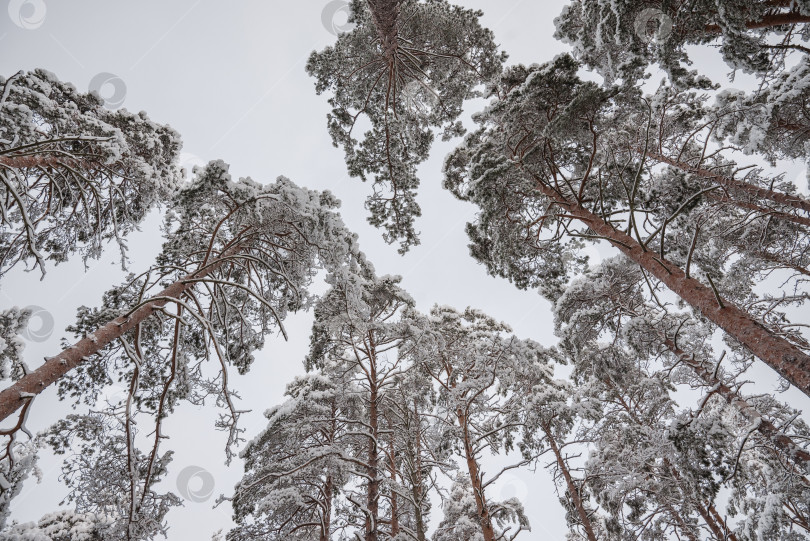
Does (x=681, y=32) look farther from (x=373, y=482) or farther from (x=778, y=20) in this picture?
(x=373, y=482)

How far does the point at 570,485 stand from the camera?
9773mm

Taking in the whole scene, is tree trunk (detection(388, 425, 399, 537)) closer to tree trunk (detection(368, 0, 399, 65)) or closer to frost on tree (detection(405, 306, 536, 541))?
frost on tree (detection(405, 306, 536, 541))

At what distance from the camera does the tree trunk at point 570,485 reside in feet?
29.4

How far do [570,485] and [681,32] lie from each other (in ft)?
33.3

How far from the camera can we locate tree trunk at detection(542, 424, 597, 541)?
8.95 metres

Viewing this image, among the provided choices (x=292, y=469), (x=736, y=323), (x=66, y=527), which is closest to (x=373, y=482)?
(x=292, y=469)

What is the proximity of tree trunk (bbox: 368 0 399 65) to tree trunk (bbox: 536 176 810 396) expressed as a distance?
5648mm

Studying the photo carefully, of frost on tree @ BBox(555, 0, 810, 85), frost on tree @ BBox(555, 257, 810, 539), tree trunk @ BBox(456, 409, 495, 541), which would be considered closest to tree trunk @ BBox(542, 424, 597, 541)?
frost on tree @ BBox(555, 257, 810, 539)

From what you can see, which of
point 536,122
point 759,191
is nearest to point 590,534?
point 759,191

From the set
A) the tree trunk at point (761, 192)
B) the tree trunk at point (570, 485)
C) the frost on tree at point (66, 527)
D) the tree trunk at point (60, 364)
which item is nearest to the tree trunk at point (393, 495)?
the tree trunk at point (570, 485)

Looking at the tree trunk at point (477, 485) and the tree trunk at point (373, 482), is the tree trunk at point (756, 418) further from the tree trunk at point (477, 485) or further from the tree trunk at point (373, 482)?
the tree trunk at point (373, 482)

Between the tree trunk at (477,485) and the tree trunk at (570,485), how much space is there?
2470 millimetres

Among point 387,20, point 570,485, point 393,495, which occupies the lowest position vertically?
point 570,485

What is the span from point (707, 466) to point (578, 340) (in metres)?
3.09
